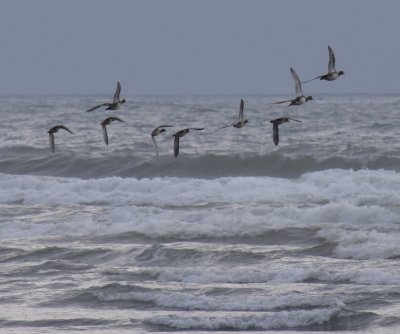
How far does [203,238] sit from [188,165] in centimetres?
1305

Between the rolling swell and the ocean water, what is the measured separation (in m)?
0.07

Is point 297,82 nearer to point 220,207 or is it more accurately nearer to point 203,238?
point 203,238

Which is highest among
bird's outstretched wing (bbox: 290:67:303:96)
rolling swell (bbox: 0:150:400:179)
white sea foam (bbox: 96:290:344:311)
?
bird's outstretched wing (bbox: 290:67:303:96)

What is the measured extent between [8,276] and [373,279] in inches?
226

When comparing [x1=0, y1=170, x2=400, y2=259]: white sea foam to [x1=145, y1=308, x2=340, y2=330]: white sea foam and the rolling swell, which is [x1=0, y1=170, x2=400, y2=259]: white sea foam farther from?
[x1=145, y1=308, x2=340, y2=330]: white sea foam

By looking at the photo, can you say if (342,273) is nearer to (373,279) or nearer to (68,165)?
(373,279)

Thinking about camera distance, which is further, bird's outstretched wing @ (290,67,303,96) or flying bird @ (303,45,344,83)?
bird's outstretched wing @ (290,67,303,96)

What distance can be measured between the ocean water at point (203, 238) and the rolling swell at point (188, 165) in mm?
71

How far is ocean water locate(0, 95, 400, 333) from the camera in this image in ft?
45.3

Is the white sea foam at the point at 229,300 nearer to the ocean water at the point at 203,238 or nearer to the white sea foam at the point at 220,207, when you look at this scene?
the ocean water at the point at 203,238

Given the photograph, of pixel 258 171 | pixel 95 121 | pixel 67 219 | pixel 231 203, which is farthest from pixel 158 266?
pixel 95 121

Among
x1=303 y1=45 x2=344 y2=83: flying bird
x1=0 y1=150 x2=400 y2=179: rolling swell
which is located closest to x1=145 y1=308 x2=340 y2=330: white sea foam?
x1=303 y1=45 x2=344 y2=83: flying bird

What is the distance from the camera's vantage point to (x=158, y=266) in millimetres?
17547

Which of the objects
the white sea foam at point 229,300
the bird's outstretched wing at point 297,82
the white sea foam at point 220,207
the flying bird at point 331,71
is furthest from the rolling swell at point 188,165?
the white sea foam at point 229,300
